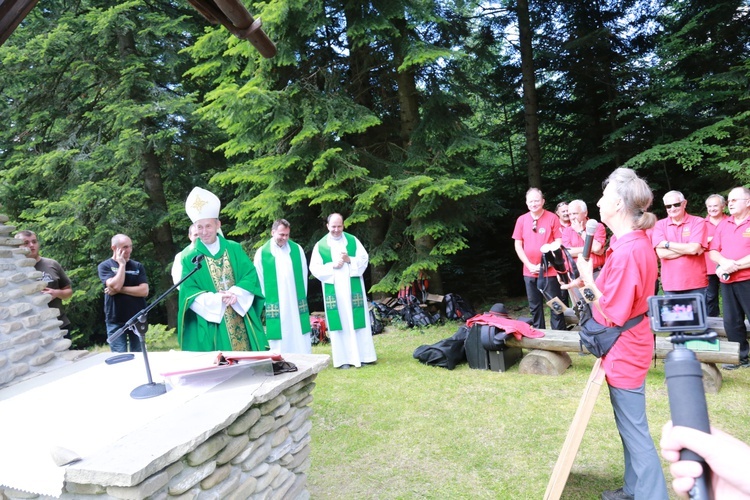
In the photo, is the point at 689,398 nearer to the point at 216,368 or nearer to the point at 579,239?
the point at 216,368

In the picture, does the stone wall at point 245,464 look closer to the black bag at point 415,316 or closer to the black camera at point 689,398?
the black camera at point 689,398

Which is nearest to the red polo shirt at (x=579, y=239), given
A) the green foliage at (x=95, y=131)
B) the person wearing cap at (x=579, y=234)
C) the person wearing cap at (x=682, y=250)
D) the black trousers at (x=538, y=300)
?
the person wearing cap at (x=579, y=234)

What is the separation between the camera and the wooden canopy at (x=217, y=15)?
2426 millimetres

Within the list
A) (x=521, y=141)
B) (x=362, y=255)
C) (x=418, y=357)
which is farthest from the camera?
(x=521, y=141)

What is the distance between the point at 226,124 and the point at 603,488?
25.8 ft

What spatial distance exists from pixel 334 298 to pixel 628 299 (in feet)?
15.3

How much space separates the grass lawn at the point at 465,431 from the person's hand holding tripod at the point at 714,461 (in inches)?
106

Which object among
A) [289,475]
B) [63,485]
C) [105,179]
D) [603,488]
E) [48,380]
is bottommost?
[603,488]

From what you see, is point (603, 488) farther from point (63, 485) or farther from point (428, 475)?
point (63, 485)

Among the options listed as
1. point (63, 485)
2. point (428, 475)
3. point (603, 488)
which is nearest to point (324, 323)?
point (428, 475)

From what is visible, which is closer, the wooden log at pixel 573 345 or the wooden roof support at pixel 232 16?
the wooden roof support at pixel 232 16

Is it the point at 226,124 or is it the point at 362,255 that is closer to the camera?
the point at 362,255

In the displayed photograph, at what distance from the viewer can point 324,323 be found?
8.87m

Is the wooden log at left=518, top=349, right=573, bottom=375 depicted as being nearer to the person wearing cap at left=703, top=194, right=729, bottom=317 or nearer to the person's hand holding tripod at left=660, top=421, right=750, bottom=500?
the person wearing cap at left=703, top=194, right=729, bottom=317
